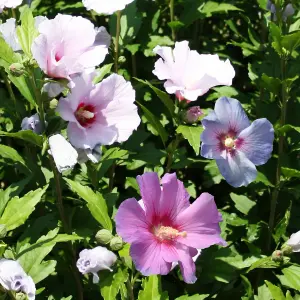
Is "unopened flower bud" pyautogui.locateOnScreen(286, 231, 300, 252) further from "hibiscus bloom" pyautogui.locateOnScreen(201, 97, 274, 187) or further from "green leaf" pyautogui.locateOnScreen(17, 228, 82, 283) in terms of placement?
"green leaf" pyautogui.locateOnScreen(17, 228, 82, 283)

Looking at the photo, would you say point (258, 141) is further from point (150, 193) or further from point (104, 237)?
point (104, 237)

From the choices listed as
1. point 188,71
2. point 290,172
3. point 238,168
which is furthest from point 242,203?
point 188,71

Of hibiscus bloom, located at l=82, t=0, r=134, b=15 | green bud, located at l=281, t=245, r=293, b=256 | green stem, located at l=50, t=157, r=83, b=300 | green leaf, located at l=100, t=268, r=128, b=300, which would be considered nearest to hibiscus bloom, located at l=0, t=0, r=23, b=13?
hibiscus bloom, located at l=82, t=0, r=134, b=15

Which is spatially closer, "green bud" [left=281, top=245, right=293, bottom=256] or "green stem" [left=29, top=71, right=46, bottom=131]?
"green stem" [left=29, top=71, right=46, bottom=131]

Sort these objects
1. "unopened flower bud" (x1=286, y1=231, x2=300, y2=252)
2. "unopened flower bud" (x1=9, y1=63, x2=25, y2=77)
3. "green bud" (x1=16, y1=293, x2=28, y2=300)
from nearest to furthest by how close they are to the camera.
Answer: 1. "green bud" (x1=16, y1=293, x2=28, y2=300)
2. "unopened flower bud" (x1=9, y1=63, x2=25, y2=77)
3. "unopened flower bud" (x1=286, y1=231, x2=300, y2=252)

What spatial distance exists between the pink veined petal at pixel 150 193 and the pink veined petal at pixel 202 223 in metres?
0.09

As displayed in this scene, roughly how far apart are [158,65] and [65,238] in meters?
0.59

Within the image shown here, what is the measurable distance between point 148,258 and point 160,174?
31.0 inches

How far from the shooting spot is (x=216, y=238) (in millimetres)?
1595

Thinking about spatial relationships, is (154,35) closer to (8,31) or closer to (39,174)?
(39,174)

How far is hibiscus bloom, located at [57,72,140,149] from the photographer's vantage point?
1.60m

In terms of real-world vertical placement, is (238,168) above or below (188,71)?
below

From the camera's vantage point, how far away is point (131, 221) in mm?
1536

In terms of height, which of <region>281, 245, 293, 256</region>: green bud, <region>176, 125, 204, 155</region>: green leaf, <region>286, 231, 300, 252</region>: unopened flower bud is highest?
<region>176, 125, 204, 155</region>: green leaf
